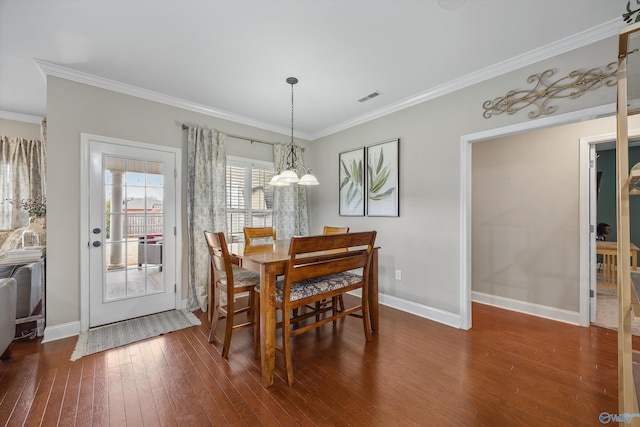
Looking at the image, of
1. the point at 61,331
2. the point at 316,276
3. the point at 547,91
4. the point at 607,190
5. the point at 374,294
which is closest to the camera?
the point at 316,276

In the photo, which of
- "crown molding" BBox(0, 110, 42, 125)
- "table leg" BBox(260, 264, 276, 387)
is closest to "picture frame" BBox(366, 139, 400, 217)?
"table leg" BBox(260, 264, 276, 387)

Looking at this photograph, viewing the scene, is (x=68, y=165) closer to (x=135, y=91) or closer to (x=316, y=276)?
(x=135, y=91)

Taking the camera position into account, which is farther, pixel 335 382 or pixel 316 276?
pixel 316 276

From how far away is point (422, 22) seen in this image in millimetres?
2012

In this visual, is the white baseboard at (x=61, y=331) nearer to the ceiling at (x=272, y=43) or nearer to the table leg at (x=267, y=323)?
the table leg at (x=267, y=323)

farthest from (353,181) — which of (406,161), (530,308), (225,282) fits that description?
(530,308)

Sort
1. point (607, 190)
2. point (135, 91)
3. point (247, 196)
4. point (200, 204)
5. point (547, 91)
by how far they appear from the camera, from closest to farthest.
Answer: point (547, 91)
point (135, 91)
point (200, 204)
point (247, 196)
point (607, 190)

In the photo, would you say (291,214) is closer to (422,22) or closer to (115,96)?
(115,96)

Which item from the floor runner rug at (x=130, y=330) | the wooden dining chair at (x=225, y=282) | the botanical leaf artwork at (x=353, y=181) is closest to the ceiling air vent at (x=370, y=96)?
the botanical leaf artwork at (x=353, y=181)

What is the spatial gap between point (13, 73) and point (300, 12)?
10.1ft

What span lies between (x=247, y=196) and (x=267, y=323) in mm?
2545

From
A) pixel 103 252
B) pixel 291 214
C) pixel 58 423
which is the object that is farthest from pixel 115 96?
pixel 58 423

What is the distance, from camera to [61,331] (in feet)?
8.54

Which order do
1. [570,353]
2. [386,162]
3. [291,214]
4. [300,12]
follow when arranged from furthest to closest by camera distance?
[291,214]
[386,162]
[570,353]
[300,12]
